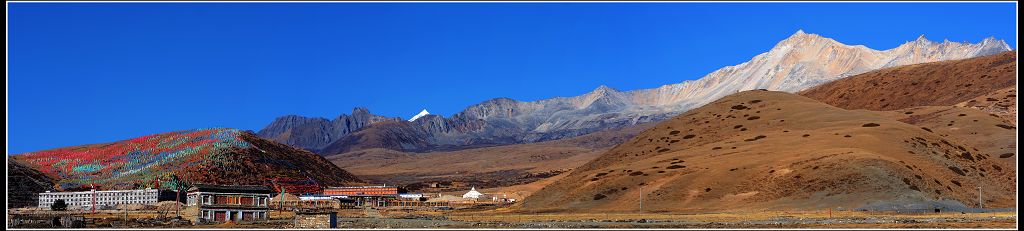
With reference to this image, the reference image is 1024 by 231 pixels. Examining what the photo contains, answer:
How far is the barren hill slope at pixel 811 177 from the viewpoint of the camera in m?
136

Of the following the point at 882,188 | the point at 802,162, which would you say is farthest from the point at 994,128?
the point at 882,188

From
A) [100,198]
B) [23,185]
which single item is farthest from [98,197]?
[23,185]

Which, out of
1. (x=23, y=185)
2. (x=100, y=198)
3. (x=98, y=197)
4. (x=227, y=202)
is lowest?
(x=100, y=198)

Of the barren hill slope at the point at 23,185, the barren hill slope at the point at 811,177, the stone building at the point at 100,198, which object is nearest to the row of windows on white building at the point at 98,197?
the stone building at the point at 100,198

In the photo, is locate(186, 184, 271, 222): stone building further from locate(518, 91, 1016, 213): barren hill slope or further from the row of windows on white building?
the row of windows on white building

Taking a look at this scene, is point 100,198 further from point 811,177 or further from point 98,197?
point 811,177

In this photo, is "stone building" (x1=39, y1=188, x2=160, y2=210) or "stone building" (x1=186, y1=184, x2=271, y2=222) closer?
"stone building" (x1=186, y1=184, x2=271, y2=222)

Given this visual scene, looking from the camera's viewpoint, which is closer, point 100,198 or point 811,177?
Result: point 811,177

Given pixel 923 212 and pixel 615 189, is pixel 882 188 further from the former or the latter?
pixel 615 189

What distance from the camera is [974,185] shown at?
486ft

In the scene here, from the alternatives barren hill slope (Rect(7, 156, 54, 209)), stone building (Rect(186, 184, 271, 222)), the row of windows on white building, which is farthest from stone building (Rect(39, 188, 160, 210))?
stone building (Rect(186, 184, 271, 222))

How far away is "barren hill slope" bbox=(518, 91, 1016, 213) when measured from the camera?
13638 centimetres

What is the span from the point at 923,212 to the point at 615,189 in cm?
5518

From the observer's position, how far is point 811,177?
14512 cm
